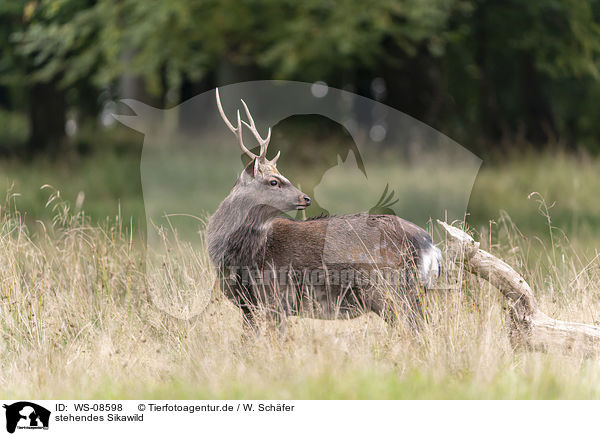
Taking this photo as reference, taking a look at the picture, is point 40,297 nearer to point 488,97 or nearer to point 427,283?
point 427,283

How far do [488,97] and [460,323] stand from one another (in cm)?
1333

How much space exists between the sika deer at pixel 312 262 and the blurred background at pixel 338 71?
20.3 ft

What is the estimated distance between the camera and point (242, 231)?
488cm

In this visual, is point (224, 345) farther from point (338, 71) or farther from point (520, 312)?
point (338, 71)

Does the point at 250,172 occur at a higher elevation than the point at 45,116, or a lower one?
lower

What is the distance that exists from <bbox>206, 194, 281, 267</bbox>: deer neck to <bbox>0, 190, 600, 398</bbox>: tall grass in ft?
1.45

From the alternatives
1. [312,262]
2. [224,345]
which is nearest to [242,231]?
[312,262]

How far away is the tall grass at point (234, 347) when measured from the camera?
4.24 metres

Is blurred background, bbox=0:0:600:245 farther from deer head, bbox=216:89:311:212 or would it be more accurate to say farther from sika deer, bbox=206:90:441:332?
deer head, bbox=216:89:311:212

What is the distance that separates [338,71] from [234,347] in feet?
48.6

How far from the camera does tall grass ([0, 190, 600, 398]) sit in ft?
13.9

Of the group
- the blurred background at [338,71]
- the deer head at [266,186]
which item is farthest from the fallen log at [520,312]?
the blurred background at [338,71]

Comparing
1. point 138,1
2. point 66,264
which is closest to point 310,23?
point 138,1
